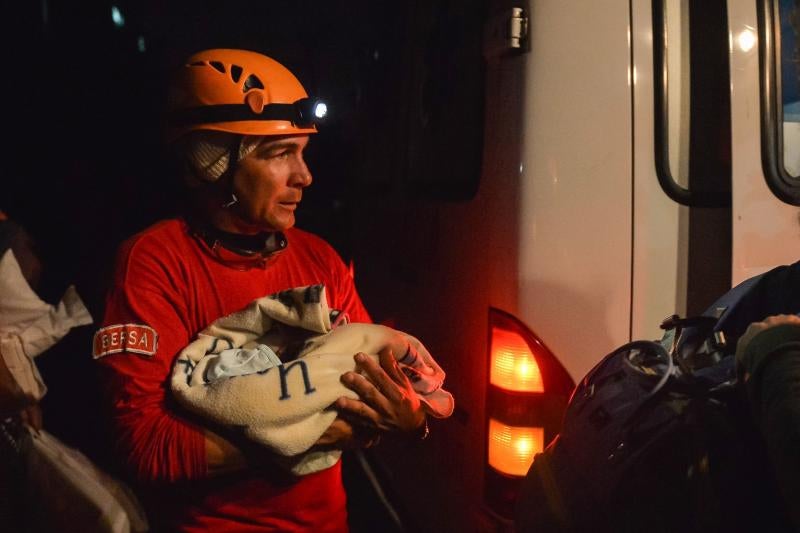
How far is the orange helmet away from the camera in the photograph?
1.78 m

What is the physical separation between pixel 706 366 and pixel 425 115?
5.81 feet

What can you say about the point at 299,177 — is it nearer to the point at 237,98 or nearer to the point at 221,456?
the point at 237,98

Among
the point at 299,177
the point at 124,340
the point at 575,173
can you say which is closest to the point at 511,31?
the point at 575,173

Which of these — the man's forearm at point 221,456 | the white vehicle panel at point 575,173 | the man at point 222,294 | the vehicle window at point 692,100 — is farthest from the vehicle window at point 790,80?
the man's forearm at point 221,456

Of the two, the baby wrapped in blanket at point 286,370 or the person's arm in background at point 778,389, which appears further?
the baby wrapped in blanket at point 286,370

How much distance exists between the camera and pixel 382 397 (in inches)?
61.9

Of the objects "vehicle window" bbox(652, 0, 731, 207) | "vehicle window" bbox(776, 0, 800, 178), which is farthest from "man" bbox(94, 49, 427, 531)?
"vehicle window" bbox(776, 0, 800, 178)

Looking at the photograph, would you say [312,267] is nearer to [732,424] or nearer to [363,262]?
[732,424]

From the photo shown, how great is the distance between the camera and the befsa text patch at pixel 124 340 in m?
1.50

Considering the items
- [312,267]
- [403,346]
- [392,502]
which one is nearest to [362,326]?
[403,346]

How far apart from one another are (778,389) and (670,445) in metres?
0.22

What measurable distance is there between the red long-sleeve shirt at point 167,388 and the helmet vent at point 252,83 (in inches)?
17.7

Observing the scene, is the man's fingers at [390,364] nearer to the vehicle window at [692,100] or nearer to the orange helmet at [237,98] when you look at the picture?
the orange helmet at [237,98]

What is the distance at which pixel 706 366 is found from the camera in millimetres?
1294
